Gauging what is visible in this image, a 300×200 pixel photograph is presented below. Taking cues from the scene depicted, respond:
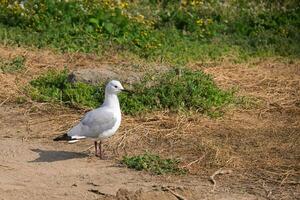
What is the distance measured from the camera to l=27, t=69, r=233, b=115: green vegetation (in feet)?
30.8

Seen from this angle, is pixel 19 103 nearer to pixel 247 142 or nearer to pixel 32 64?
pixel 32 64

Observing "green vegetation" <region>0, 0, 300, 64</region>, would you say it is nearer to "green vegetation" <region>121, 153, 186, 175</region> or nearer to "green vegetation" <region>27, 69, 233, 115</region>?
"green vegetation" <region>27, 69, 233, 115</region>

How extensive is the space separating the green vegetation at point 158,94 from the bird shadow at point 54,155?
1.31m

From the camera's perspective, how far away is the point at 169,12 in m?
13.9

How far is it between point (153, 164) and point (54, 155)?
1114mm

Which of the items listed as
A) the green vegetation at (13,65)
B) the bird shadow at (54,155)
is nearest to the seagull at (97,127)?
the bird shadow at (54,155)

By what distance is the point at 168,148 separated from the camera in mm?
Result: 8320

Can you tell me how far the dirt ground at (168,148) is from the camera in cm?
711

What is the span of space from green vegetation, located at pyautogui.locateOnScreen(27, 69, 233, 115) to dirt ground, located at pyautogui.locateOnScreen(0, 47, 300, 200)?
171mm

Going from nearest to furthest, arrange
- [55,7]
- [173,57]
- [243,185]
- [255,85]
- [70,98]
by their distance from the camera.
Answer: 1. [243,185]
2. [70,98]
3. [255,85]
4. [173,57]
5. [55,7]

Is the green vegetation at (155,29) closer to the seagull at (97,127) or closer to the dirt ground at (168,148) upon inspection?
the dirt ground at (168,148)

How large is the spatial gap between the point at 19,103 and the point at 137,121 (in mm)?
1674

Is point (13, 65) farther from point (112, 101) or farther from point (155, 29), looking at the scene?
point (112, 101)

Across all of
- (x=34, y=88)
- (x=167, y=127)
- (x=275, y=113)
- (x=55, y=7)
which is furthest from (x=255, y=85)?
(x=55, y=7)
